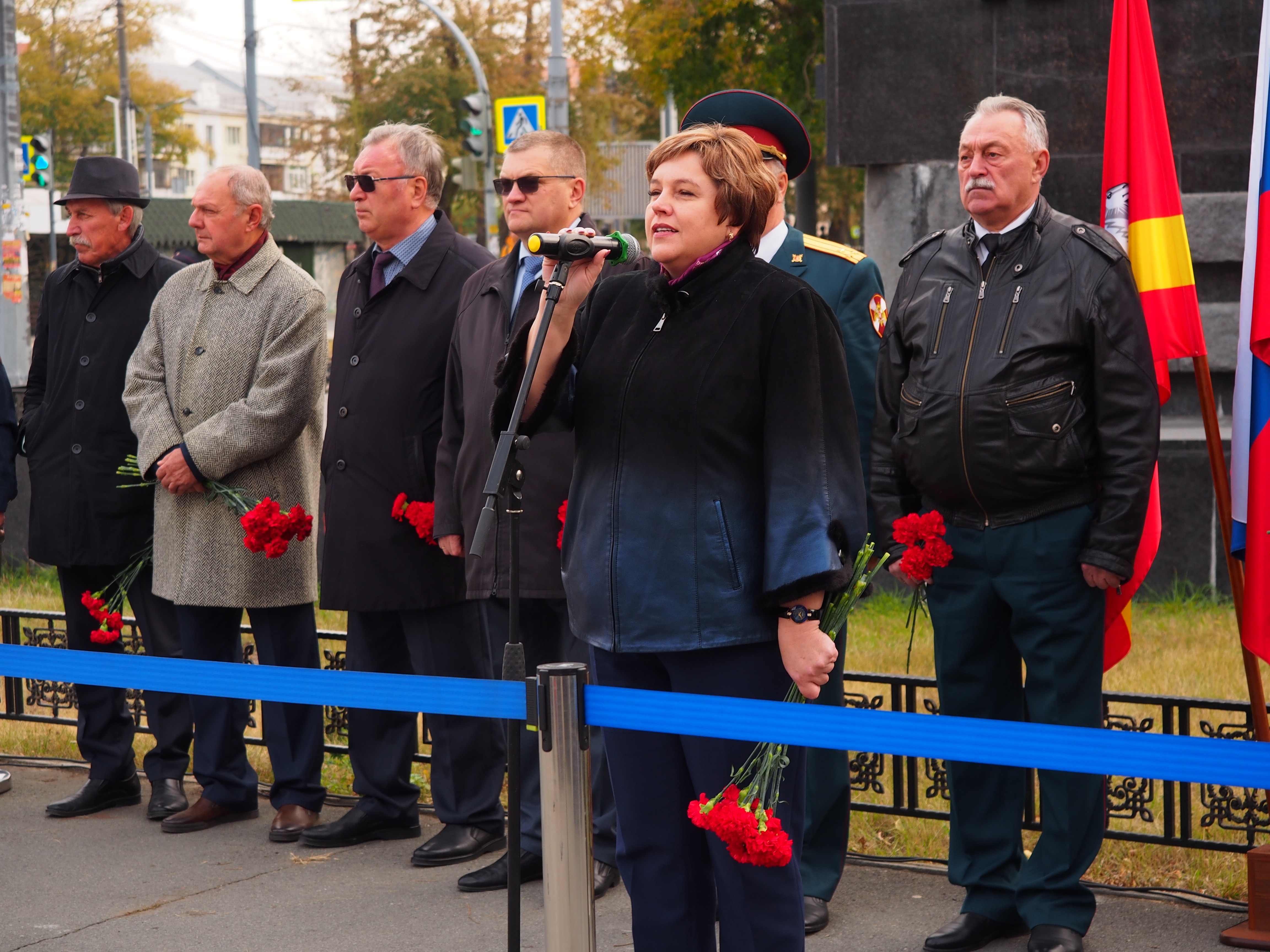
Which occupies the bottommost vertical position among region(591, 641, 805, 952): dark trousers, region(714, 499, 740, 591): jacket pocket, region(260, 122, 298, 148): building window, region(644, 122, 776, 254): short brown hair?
region(591, 641, 805, 952): dark trousers

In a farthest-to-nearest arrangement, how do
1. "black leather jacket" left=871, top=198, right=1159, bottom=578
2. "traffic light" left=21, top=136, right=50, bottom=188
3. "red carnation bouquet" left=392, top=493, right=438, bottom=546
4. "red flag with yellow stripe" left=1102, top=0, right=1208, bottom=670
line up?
1. "traffic light" left=21, top=136, right=50, bottom=188
2. "red carnation bouquet" left=392, top=493, right=438, bottom=546
3. "red flag with yellow stripe" left=1102, top=0, right=1208, bottom=670
4. "black leather jacket" left=871, top=198, right=1159, bottom=578

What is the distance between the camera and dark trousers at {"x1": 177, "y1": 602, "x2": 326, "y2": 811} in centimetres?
528

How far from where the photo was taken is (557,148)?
467 centimetres

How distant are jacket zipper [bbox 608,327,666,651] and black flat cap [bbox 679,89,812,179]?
59.7 inches

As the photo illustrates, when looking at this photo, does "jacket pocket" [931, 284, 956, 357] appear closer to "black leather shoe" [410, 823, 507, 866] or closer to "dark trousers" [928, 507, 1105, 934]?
"dark trousers" [928, 507, 1105, 934]

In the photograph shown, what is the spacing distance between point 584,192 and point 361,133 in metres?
33.1

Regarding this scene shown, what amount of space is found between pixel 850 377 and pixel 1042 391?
59 centimetres

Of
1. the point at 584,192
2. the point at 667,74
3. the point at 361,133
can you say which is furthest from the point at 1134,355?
the point at 361,133

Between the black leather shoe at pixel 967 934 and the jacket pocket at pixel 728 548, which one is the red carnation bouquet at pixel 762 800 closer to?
the jacket pocket at pixel 728 548

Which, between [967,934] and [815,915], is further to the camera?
[815,915]

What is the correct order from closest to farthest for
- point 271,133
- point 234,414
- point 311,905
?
point 311,905
point 234,414
point 271,133

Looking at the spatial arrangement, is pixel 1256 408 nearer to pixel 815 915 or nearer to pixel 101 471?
pixel 815 915

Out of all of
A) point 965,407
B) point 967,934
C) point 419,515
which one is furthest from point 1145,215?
point 419,515

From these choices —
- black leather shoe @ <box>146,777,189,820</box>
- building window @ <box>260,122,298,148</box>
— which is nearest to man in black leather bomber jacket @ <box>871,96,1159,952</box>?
black leather shoe @ <box>146,777,189,820</box>
